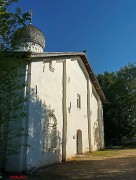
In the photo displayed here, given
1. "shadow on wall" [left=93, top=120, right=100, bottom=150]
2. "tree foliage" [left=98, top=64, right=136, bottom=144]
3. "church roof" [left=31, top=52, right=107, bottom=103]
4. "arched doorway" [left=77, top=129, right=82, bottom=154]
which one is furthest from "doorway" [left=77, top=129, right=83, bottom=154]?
"tree foliage" [left=98, top=64, right=136, bottom=144]

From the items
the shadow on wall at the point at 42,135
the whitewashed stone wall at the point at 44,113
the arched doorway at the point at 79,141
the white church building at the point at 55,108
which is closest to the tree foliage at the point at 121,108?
the white church building at the point at 55,108

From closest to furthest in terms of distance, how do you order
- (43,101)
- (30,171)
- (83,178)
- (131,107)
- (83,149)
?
(83,178) < (30,171) < (43,101) < (83,149) < (131,107)

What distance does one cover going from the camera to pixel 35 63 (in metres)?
14.6

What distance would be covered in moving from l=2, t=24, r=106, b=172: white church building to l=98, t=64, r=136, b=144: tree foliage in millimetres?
7853

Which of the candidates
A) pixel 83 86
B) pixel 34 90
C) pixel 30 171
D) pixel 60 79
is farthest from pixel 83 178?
pixel 83 86

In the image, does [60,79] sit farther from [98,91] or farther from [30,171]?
[98,91]

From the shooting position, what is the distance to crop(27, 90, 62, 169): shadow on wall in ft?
44.3

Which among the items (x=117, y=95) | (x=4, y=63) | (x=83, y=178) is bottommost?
(x=83, y=178)

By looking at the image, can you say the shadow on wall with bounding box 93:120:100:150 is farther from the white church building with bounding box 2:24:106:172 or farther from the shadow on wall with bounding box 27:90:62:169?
the shadow on wall with bounding box 27:90:62:169

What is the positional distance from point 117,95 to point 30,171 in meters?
27.8

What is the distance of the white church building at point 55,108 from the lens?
13295 mm

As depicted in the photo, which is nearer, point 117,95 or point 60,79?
point 60,79

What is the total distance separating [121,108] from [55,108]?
2191cm

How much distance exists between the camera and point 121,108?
124 feet
